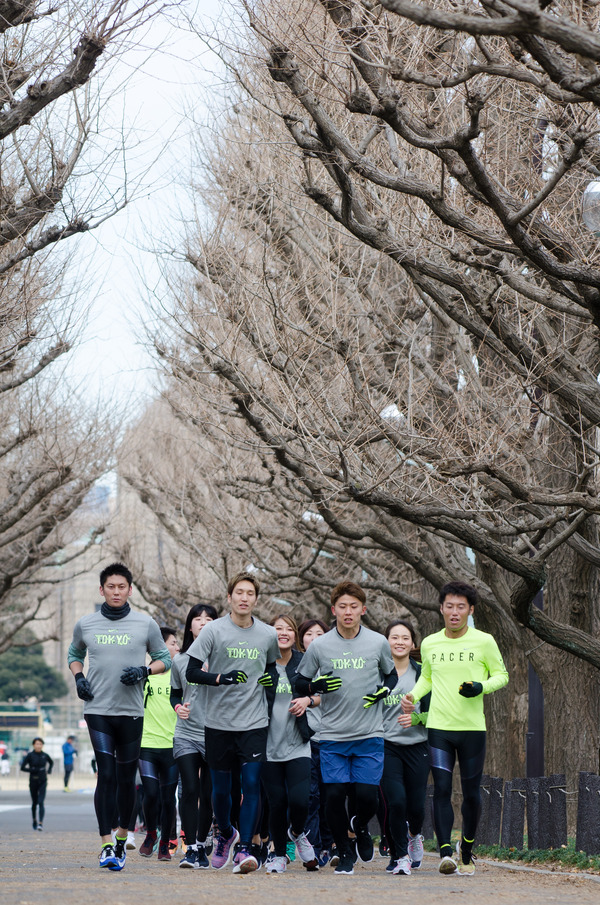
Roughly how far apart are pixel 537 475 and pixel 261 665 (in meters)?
6.39

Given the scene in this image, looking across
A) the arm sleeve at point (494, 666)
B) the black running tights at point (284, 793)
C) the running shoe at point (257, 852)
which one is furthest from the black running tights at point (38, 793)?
the arm sleeve at point (494, 666)

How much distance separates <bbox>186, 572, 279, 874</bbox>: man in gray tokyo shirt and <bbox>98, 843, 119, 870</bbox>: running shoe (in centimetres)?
80

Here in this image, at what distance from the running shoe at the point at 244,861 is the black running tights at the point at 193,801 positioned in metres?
0.99

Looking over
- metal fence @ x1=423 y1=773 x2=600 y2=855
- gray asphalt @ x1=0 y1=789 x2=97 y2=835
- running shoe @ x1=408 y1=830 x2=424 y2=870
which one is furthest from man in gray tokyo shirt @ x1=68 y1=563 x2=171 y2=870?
gray asphalt @ x1=0 y1=789 x2=97 y2=835

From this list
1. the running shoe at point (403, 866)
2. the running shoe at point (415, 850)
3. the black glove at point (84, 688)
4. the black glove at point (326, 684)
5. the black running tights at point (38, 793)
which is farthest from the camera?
the black running tights at point (38, 793)

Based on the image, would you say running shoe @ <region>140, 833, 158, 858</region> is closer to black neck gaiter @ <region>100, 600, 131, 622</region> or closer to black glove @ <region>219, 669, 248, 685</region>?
black neck gaiter @ <region>100, 600, 131, 622</region>

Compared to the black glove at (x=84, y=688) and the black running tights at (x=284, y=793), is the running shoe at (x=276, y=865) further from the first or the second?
the black glove at (x=84, y=688)

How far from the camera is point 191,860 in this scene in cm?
961

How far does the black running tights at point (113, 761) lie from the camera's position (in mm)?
8766

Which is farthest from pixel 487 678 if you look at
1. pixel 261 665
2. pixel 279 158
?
pixel 279 158

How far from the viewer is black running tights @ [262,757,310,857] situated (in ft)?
30.7

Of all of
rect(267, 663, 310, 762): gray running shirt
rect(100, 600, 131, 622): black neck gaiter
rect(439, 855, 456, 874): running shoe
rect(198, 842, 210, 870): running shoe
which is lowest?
rect(198, 842, 210, 870): running shoe

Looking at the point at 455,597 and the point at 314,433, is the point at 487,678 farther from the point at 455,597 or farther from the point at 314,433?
the point at 314,433

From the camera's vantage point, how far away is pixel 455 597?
9.08m
